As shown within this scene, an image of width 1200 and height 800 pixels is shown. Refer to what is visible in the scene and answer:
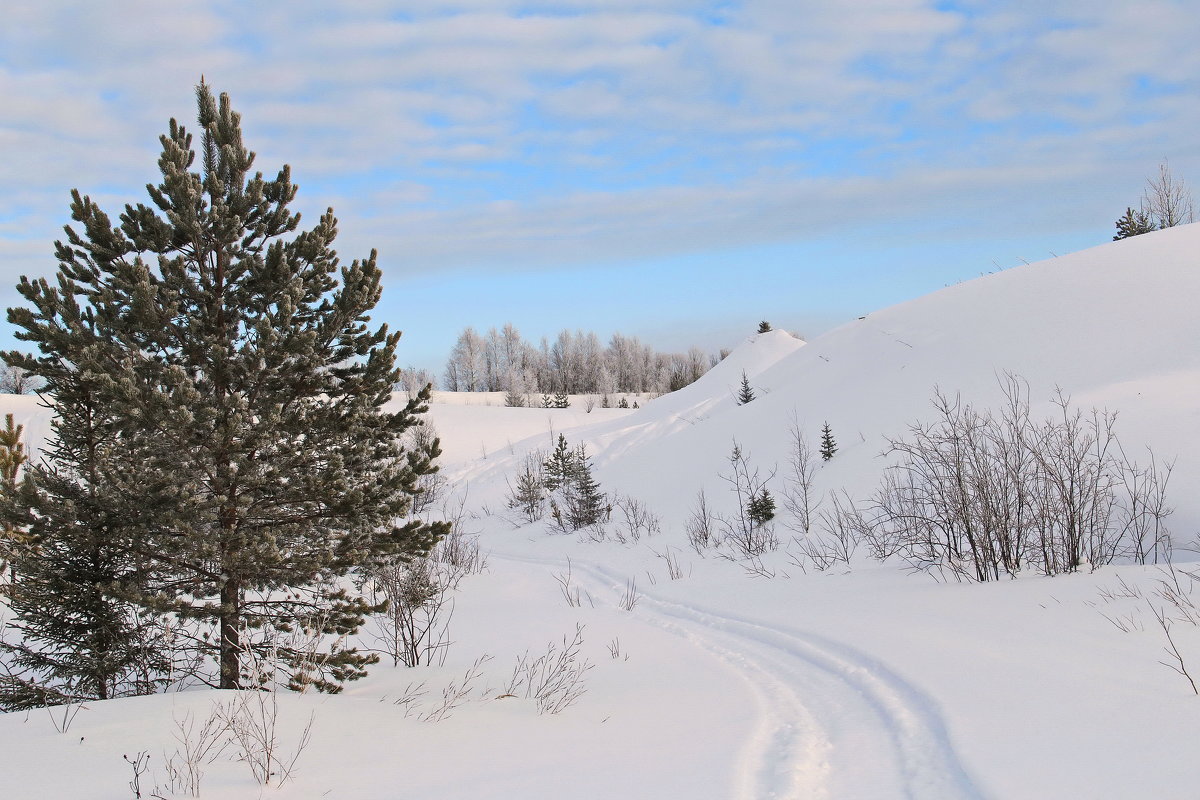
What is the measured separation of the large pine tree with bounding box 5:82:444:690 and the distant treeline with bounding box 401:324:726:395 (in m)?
71.5

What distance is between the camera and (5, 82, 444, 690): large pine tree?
5.79 metres

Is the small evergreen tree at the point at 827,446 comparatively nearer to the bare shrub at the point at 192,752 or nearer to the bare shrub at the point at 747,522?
the bare shrub at the point at 747,522

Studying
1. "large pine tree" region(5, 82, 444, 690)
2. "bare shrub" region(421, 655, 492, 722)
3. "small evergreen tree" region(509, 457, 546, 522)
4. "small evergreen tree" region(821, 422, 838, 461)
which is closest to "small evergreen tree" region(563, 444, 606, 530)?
"small evergreen tree" region(509, 457, 546, 522)

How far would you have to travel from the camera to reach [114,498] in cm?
595

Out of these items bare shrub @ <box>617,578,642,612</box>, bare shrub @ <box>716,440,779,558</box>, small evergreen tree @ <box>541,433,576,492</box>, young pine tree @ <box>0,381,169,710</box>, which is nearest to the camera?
young pine tree @ <box>0,381,169,710</box>

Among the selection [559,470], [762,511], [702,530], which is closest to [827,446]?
[762,511]

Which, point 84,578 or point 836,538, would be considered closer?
point 84,578

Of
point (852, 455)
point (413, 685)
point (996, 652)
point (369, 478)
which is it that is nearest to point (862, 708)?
point (996, 652)

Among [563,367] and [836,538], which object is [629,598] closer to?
[836,538]

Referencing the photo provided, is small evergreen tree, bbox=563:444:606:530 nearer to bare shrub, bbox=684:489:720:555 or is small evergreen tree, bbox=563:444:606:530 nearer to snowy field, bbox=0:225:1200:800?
bare shrub, bbox=684:489:720:555

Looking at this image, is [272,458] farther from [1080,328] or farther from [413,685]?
[1080,328]

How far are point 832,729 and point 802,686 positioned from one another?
1.21 m

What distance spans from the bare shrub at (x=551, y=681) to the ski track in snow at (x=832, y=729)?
158cm

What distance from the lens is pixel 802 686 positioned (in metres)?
6.64
